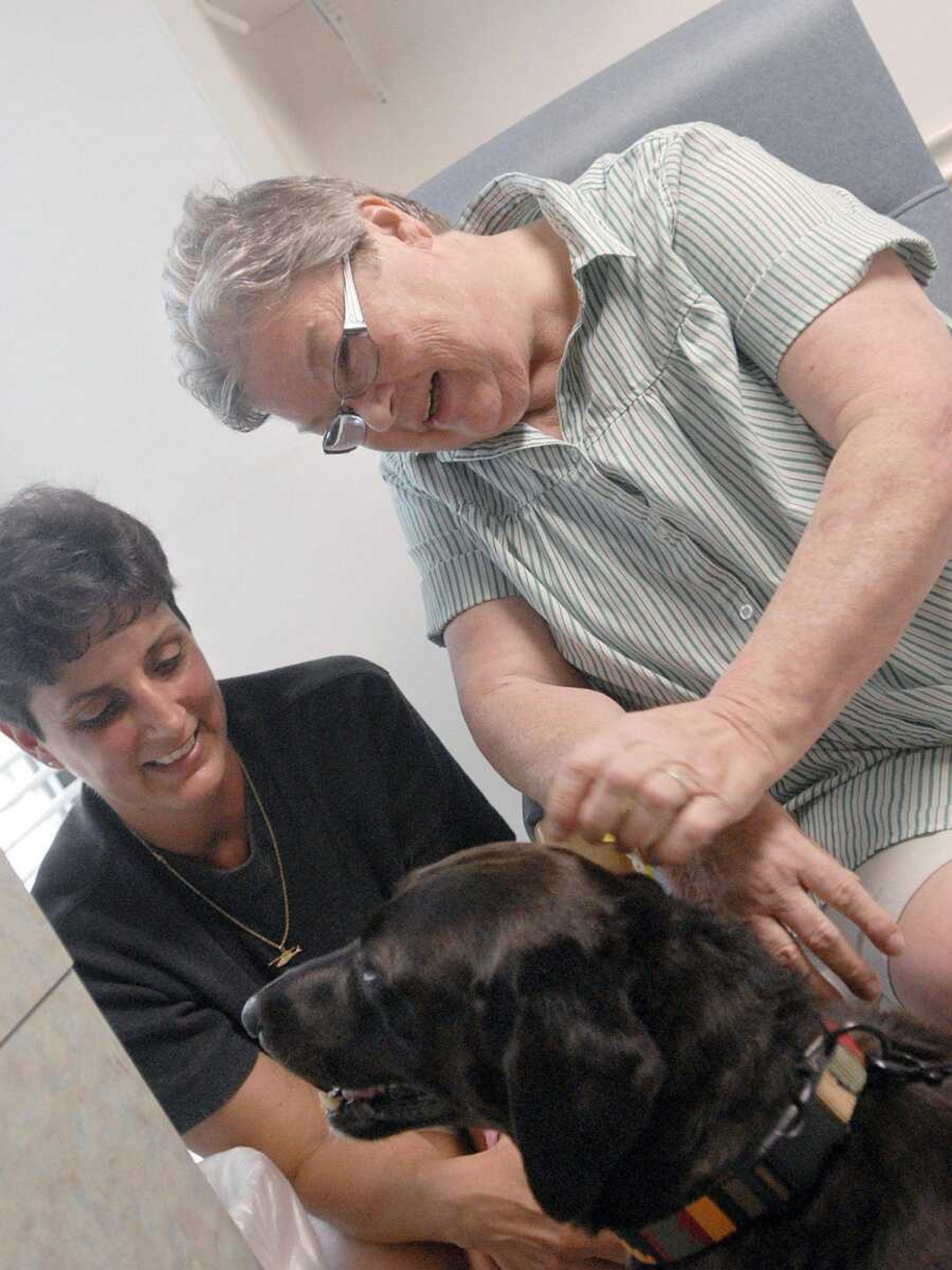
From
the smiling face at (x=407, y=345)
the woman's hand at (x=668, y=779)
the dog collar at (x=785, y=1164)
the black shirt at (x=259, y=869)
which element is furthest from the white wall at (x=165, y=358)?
the dog collar at (x=785, y=1164)

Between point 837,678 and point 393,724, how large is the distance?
0.65 meters

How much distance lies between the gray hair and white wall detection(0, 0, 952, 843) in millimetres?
704

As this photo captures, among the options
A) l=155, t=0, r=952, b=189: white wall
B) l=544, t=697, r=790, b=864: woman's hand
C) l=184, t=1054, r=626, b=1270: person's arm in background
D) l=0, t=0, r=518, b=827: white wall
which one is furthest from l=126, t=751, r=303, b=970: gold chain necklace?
l=155, t=0, r=952, b=189: white wall

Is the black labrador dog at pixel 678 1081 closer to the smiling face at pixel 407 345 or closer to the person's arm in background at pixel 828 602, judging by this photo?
the person's arm in background at pixel 828 602

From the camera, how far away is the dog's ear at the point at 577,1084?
2.53 ft

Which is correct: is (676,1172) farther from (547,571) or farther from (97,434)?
(97,434)

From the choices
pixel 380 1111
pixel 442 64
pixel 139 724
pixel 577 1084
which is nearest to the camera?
pixel 577 1084

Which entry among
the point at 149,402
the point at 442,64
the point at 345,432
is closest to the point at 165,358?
the point at 149,402

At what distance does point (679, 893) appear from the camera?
41.7 inches

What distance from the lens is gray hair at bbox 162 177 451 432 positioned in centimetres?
109

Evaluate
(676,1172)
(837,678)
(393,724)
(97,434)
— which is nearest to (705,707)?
(837,678)

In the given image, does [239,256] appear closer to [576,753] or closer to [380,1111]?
[576,753]

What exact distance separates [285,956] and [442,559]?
1.66ft

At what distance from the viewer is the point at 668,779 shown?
83 cm
